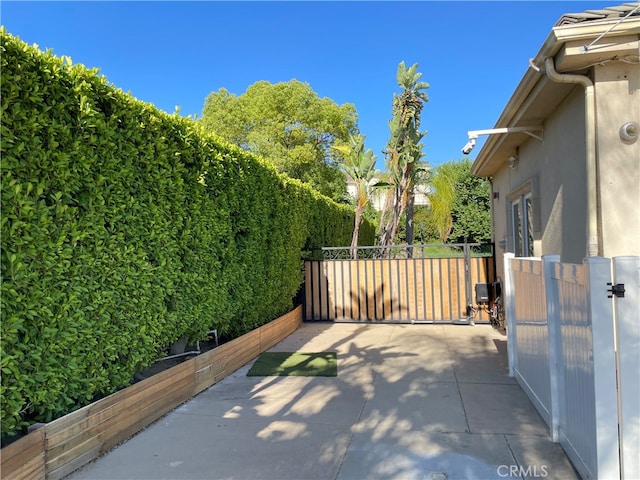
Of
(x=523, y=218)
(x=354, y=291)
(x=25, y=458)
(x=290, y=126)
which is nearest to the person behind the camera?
(x=25, y=458)

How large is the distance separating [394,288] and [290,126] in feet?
54.1

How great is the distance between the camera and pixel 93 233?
10.4ft

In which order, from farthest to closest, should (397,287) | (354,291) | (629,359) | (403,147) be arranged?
(403,147) < (354,291) < (397,287) < (629,359)

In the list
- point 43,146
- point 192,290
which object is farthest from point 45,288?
point 192,290

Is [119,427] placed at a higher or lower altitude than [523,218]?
lower

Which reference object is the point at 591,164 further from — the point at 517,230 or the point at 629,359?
the point at 517,230

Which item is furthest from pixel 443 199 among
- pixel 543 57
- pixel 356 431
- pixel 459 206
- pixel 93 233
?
pixel 93 233

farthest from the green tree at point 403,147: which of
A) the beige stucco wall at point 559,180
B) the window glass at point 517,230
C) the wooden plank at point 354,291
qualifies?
the beige stucco wall at point 559,180

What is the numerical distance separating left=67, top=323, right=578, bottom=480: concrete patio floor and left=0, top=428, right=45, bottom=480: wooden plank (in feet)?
1.08

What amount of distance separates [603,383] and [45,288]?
3.54m

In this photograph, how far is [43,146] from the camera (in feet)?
9.19

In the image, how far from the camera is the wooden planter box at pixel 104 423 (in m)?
2.61

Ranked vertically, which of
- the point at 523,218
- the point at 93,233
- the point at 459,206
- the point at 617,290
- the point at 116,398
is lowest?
the point at 116,398

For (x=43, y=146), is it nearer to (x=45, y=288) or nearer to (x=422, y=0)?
(x=45, y=288)
